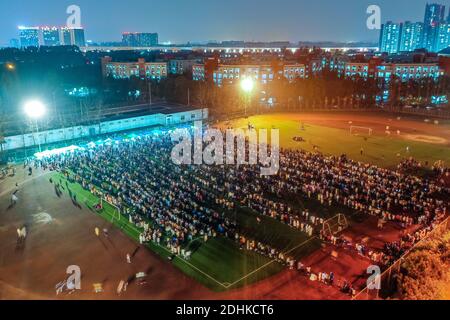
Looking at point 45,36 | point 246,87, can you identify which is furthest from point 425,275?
point 45,36

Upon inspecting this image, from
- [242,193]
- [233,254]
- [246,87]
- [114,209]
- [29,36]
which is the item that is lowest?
[233,254]

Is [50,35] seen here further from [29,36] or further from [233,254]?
[233,254]

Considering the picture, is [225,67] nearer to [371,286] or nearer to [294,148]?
[294,148]

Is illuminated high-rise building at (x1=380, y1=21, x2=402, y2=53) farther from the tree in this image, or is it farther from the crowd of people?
the tree

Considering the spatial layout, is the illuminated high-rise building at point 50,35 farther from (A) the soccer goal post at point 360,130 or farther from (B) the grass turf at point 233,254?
(B) the grass turf at point 233,254
